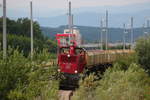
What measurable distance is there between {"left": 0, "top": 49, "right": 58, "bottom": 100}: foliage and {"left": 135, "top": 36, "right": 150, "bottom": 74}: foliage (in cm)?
2035

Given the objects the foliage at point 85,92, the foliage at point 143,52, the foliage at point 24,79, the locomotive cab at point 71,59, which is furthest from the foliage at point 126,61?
the foliage at point 24,79

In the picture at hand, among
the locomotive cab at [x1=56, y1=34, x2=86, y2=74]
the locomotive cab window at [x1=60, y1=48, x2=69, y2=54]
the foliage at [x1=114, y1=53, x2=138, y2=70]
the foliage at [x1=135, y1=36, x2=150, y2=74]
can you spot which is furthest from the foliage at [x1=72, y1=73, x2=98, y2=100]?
the foliage at [x1=114, y1=53, x2=138, y2=70]

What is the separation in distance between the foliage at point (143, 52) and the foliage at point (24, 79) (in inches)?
801

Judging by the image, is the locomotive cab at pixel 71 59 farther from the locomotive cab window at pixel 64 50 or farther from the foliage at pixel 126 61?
the foliage at pixel 126 61

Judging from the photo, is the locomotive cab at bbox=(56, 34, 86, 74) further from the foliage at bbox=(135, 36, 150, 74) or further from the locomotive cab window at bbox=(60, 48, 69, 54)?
the foliage at bbox=(135, 36, 150, 74)

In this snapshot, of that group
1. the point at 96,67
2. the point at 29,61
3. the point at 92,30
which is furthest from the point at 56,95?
the point at 92,30

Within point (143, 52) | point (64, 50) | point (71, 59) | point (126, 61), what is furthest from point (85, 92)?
point (126, 61)

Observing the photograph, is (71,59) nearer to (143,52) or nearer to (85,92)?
(143,52)

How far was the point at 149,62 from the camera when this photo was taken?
27.8 metres

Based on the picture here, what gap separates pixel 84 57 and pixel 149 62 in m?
7.26

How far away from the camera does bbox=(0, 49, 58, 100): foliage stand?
759cm

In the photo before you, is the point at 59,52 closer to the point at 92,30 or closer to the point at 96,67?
the point at 96,67

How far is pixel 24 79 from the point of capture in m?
8.07

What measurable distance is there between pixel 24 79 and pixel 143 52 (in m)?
21.2
